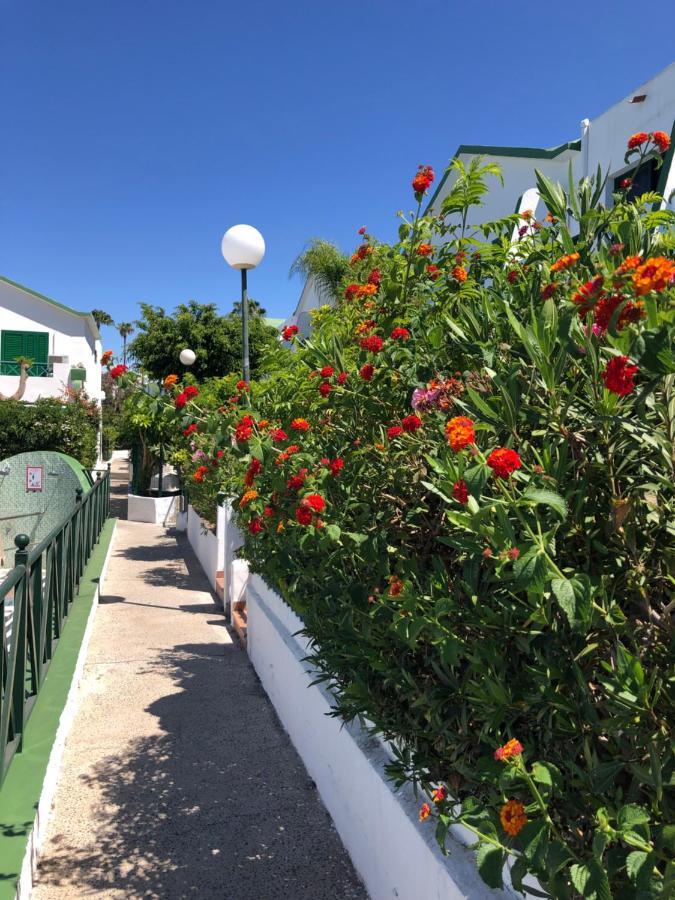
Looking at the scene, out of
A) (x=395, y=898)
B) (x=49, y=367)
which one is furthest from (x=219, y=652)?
(x=49, y=367)

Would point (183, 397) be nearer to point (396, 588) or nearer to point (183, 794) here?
point (396, 588)

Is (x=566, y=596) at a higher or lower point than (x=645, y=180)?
lower

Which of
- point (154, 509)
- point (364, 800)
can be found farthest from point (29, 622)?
point (154, 509)

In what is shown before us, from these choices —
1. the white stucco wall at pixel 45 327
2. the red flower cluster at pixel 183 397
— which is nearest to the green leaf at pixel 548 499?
the red flower cluster at pixel 183 397

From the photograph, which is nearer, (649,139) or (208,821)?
(649,139)

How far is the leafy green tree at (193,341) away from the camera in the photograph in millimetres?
16391

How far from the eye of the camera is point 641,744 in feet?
4.28

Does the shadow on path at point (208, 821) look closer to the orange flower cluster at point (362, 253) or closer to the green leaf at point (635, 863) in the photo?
the green leaf at point (635, 863)

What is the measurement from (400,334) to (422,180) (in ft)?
2.02

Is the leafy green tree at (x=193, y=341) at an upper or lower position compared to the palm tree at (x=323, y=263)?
lower

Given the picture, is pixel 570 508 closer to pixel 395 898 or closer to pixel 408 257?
pixel 408 257

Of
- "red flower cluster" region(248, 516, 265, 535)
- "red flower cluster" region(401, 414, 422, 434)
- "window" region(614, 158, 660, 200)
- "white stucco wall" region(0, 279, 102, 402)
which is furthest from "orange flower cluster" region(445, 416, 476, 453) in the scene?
"white stucco wall" region(0, 279, 102, 402)

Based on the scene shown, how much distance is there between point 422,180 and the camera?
2.54m

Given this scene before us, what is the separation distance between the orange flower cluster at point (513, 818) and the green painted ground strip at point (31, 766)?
2.09 metres
